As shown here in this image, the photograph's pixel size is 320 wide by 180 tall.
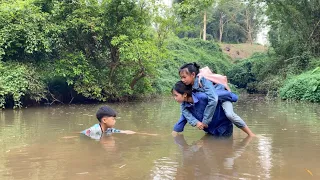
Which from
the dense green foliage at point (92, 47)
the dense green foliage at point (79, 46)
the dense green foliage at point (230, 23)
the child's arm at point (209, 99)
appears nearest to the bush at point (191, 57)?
the dense green foliage at point (92, 47)

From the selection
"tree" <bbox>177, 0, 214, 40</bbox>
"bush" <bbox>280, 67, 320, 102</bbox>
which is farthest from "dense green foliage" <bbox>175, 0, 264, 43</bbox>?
"tree" <bbox>177, 0, 214, 40</bbox>

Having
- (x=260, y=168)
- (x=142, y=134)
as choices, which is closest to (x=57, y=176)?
(x=260, y=168)

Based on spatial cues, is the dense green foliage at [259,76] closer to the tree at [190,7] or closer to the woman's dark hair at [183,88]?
the tree at [190,7]

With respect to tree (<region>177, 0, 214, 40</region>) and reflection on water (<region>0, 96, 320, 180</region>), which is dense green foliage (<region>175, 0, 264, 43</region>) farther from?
reflection on water (<region>0, 96, 320, 180</region>)

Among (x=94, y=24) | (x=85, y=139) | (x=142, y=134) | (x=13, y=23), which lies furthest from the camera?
(x=94, y=24)

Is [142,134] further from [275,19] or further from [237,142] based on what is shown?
[275,19]

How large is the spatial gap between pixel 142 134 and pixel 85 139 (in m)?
0.98

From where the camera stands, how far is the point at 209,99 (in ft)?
16.8

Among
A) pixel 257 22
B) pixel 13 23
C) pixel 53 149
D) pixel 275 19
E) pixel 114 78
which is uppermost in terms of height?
pixel 257 22

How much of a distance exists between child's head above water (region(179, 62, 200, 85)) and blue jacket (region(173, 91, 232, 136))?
23 cm

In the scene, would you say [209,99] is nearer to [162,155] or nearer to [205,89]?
[205,89]

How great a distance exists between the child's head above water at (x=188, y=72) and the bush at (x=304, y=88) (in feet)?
38.0

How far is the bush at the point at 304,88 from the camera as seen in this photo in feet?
50.9

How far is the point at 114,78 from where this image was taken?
16.1m
